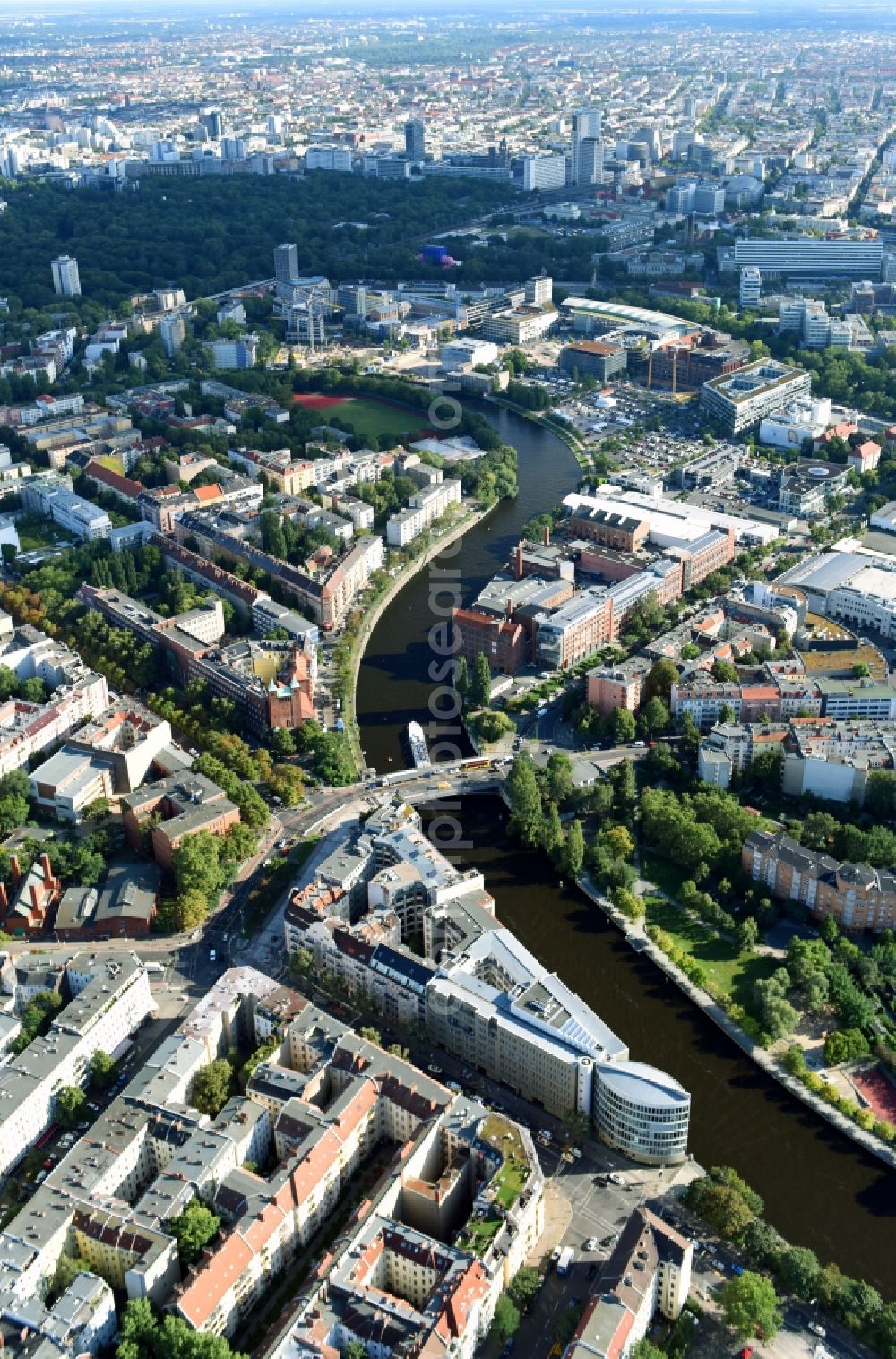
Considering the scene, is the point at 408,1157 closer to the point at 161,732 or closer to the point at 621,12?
the point at 161,732

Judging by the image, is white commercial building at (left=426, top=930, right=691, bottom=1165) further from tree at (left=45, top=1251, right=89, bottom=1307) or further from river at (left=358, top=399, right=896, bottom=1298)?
tree at (left=45, top=1251, right=89, bottom=1307)

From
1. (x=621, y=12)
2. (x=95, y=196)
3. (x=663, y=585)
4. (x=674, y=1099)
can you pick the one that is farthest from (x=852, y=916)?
(x=621, y=12)

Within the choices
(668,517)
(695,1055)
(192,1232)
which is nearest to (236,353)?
(668,517)

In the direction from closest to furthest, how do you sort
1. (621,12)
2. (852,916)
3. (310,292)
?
(852,916) < (310,292) < (621,12)

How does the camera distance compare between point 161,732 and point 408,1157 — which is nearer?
point 408,1157

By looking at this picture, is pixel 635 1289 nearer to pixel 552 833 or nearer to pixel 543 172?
pixel 552 833
